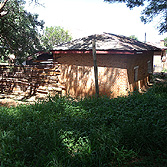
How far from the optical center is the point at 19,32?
12930 millimetres

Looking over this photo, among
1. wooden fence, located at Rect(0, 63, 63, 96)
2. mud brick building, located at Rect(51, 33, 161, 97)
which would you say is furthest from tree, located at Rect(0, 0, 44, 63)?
mud brick building, located at Rect(51, 33, 161, 97)

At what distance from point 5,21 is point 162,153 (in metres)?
12.6

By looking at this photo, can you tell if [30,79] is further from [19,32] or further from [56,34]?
[56,34]

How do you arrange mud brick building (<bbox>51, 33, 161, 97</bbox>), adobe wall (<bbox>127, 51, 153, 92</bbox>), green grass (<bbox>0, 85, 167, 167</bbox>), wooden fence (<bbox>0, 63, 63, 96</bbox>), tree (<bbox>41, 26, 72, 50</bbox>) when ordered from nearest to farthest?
green grass (<bbox>0, 85, 167, 167</bbox>), mud brick building (<bbox>51, 33, 161, 97</bbox>), adobe wall (<bbox>127, 51, 153, 92</bbox>), wooden fence (<bbox>0, 63, 63, 96</bbox>), tree (<bbox>41, 26, 72, 50</bbox>)

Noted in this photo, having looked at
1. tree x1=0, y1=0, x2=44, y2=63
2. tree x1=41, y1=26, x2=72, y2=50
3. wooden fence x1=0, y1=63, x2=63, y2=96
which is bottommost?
wooden fence x1=0, y1=63, x2=63, y2=96

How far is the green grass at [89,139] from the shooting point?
3445 mm

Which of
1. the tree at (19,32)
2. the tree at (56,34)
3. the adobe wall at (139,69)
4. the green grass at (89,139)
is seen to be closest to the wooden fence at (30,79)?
the tree at (19,32)

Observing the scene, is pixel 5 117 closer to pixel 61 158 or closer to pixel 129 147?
pixel 61 158

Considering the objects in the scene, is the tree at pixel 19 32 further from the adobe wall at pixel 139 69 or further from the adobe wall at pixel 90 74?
the adobe wall at pixel 139 69

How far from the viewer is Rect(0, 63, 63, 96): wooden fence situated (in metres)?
11.7

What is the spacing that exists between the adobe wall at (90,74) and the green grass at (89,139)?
308 cm

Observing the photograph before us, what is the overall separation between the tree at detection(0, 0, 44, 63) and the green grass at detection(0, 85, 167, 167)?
330 inches

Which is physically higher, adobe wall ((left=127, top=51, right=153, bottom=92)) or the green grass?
adobe wall ((left=127, top=51, right=153, bottom=92))

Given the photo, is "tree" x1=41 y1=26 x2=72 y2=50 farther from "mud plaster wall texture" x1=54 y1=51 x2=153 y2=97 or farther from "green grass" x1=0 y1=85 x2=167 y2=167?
"green grass" x1=0 y1=85 x2=167 y2=167
